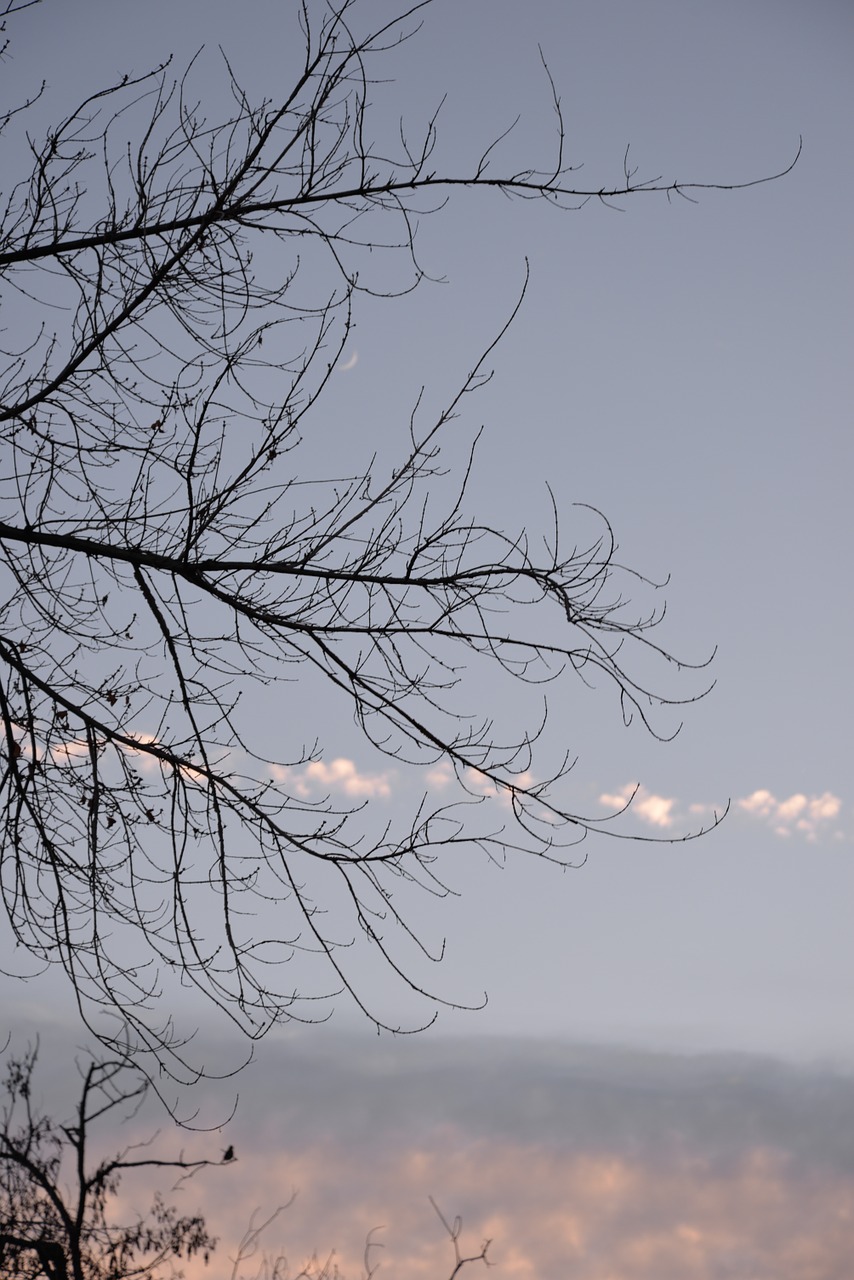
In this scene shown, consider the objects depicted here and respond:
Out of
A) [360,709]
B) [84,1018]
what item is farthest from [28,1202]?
[360,709]

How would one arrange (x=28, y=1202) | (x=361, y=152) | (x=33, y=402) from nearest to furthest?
(x=361, y=152), (x=33, y=402), (x=28, y=1202)

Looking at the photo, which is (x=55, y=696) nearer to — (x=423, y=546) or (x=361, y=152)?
(x=423, y=546)

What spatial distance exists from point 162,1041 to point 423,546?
86.2 inches

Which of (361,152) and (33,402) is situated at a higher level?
(361,152)

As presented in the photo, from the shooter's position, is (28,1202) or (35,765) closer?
(35,765)

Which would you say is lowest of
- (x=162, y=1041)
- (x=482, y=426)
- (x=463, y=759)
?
(x=162, y=1041)

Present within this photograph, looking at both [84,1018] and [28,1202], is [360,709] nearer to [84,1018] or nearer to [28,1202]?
[84,1018]

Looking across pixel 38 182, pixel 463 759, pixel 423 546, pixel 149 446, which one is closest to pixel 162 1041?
pixel 463 759

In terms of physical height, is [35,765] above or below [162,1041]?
above

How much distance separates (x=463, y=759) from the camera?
14.4 feet

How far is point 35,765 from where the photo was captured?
4.57 meters

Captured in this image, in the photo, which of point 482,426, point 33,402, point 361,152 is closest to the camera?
point 482,426

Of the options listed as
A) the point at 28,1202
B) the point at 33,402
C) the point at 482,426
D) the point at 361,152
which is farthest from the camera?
the point at 28,1202

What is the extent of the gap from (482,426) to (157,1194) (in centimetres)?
749
